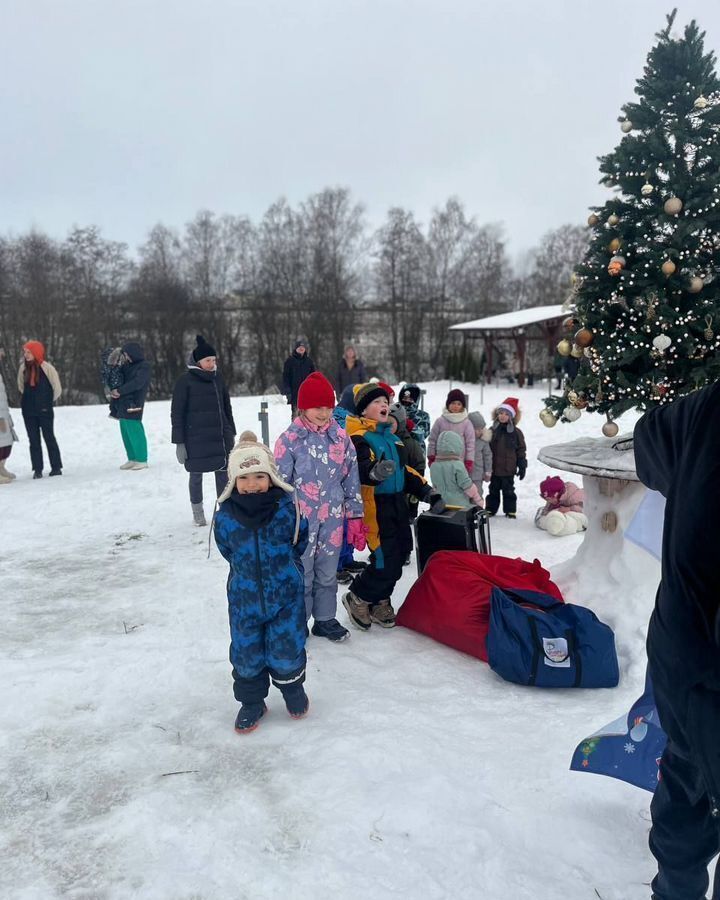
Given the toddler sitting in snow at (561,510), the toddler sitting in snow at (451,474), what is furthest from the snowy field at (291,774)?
the toddler sitting in snow at (561,510)

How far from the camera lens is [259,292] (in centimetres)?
3744

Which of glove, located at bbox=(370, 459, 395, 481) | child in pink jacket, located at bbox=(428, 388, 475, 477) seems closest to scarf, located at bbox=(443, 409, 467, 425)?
child in pink jacket, located at bbox=(428, 388, 475, 477)

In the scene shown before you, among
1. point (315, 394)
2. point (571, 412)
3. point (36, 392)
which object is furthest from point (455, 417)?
point (36, 392)

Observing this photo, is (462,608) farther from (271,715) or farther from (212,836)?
(212,836)

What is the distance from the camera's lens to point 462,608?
389 cm

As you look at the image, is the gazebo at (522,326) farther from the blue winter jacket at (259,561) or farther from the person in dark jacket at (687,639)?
the person in dark jacket at (687,639)

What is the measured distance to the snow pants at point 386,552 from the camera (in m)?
4.29

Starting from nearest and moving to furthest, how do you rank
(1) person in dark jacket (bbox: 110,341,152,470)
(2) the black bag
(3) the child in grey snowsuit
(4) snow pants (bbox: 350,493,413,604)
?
(4) snow pants (bbox: 350,493,413,604) → (2) the black bag → (3) the child in grey snowsuit → (1) person in dark jacket (bbox: 110,341,152,470)

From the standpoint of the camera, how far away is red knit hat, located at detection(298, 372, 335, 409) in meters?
3.98

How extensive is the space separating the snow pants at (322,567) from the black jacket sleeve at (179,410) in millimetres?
3003

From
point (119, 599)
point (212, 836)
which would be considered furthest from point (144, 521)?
point (212, 836)

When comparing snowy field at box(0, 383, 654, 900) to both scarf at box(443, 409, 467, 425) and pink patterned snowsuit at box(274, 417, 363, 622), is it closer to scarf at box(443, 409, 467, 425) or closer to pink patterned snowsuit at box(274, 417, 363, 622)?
pink patterned snowsuit at box(274, 417, 363, 622)

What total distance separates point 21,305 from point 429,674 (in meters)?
36.2

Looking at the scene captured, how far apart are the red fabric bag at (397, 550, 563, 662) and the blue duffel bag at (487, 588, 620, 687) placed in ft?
0.64
